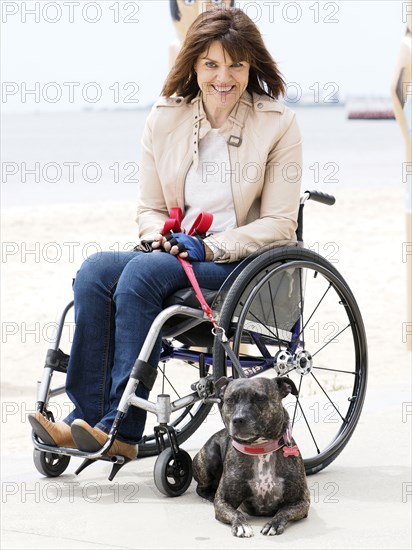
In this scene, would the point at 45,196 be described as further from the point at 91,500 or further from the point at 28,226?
the point at 91,500

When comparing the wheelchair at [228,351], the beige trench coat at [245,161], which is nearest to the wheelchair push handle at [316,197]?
the wheelchair at [228,351]

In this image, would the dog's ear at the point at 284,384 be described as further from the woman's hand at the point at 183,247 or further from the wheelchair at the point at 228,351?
the woman's hand at the point at 183,247

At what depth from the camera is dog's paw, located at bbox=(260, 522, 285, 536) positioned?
3291 mm

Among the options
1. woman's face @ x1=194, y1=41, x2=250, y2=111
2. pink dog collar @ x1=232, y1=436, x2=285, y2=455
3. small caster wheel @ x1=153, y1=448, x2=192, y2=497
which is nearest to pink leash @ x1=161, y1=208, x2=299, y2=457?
pink dog collar @ x1=232, y1=436, x2=285, y2=455

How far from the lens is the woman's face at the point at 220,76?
3976 mm

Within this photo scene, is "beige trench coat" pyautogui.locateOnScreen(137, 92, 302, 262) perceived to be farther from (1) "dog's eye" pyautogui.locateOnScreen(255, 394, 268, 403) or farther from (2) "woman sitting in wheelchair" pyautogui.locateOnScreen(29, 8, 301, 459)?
(1) "dog's eye" pyautogui.locateOnScreen(255, 394, 268, 403)

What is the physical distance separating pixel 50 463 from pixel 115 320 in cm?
60

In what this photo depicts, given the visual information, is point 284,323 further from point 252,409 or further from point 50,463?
point 50,463

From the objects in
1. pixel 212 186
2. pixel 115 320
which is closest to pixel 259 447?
pixel 115 320

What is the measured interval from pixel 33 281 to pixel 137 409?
7440 mm

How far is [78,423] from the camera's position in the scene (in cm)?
353

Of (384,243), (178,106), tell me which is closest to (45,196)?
(384,243)

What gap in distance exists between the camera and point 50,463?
3.96 metres

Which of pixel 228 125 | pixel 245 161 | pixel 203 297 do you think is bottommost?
pixel 203 297
